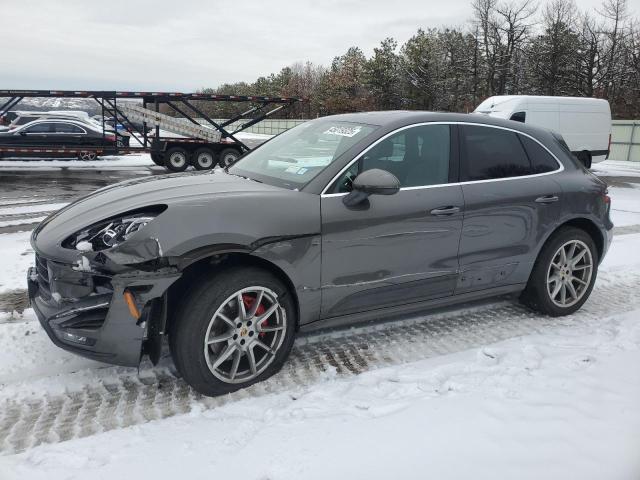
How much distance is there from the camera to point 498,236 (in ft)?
12.6

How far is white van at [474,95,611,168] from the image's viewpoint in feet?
51.4

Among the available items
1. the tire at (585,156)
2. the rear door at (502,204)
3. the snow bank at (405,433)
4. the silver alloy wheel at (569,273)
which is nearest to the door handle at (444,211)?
the rear door at (502,204)

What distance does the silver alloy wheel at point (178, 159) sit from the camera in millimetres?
15656

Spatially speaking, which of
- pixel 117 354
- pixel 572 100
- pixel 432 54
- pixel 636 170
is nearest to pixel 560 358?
pixel 117 354

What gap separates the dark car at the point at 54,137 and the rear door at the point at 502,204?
15268 mm

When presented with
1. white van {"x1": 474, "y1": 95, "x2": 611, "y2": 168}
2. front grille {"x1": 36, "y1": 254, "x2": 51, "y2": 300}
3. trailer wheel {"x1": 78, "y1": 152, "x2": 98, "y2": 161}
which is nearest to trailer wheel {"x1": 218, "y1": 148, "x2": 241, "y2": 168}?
trailer wheel {"x1": 78, "y1": 152, "x2": 98, "y2": 161}

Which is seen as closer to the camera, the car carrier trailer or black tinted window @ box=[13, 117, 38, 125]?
the car carrier trailer

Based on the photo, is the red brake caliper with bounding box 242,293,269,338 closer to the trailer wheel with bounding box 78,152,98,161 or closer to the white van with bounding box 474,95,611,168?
the white van with bounding box 474,95,611,168

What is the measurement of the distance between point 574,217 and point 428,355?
1.82 metres

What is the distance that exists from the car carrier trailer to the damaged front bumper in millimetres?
13010

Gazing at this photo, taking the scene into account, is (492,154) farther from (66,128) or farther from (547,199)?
(66,128)

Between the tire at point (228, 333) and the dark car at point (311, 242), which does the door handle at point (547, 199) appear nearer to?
the dark car at point (311, 242)

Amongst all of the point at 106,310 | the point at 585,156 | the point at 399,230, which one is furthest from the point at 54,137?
the point at 585,156

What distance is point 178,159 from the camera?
51.8ft
